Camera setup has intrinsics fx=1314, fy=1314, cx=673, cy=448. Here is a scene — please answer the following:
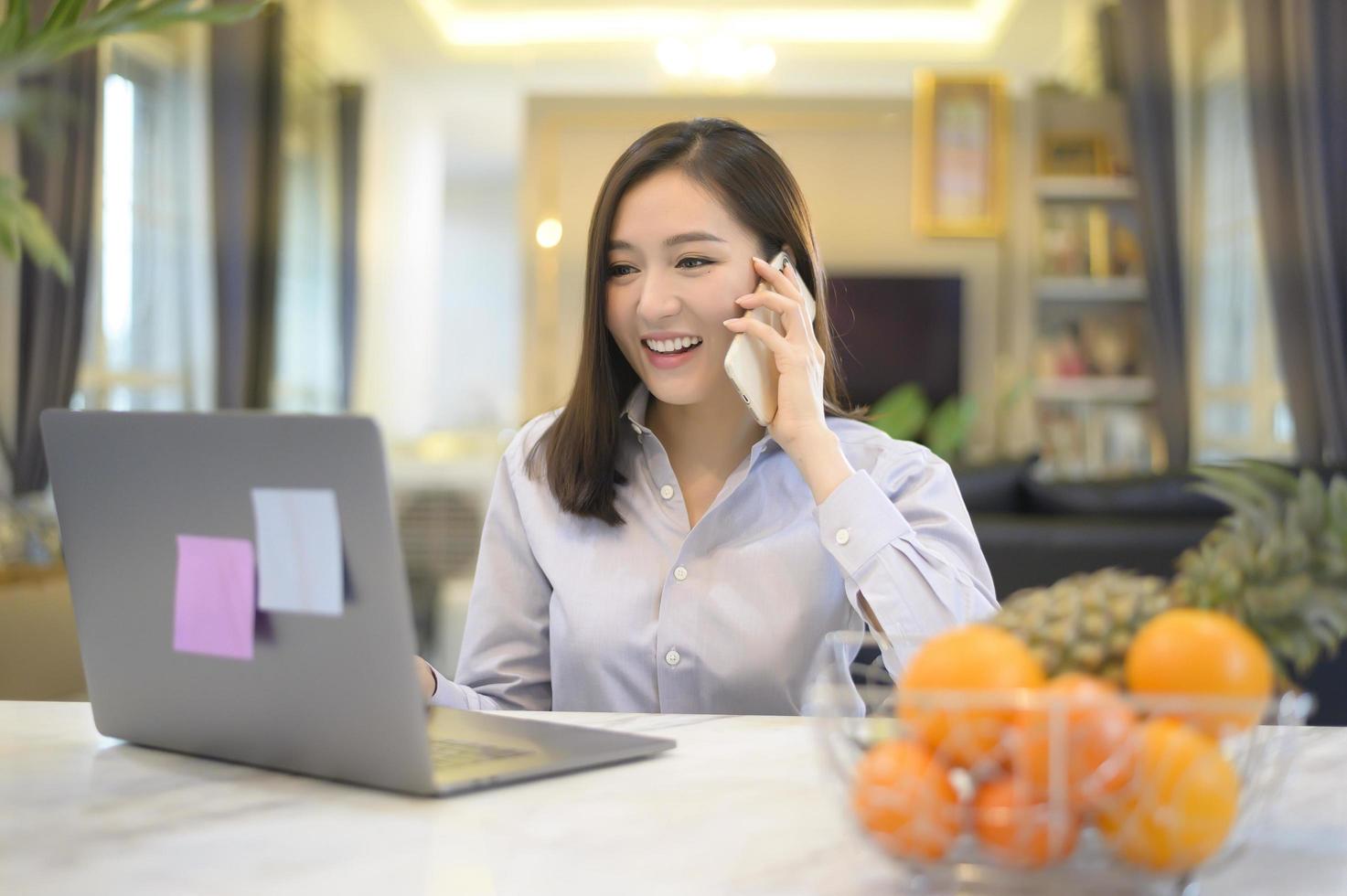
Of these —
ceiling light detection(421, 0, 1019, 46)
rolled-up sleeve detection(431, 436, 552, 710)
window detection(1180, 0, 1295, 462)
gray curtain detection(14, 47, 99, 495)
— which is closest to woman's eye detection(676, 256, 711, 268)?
rolled-up sleeve detection(431, 436, 552, 710)

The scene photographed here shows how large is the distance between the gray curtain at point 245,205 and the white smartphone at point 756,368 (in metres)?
4.46

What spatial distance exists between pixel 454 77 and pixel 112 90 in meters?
2.90

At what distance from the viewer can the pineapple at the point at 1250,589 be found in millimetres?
555

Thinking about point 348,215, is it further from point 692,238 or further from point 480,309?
point 692,238

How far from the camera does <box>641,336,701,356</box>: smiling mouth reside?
1.50 metres

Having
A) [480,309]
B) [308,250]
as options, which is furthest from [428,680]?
[480,309]

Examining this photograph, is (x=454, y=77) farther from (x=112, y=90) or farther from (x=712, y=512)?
(x=712, y=512)

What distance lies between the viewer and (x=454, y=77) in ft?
24.6

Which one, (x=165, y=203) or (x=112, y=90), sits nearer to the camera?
(x=112, y=90)

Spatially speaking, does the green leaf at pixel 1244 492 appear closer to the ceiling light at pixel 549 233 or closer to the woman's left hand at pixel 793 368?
the woman's left hand at pixel 793 368

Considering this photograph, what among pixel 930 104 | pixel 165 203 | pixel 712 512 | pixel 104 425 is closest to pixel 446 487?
pixel 165 203

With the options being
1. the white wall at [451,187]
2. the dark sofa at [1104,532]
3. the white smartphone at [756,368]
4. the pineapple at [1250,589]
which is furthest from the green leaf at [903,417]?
the pineapple at [1250,589]

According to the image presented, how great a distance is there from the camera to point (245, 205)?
5844mm

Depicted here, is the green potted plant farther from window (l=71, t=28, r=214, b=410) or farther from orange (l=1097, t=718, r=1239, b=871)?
window (l=71, t=28, r=214, b=410)
